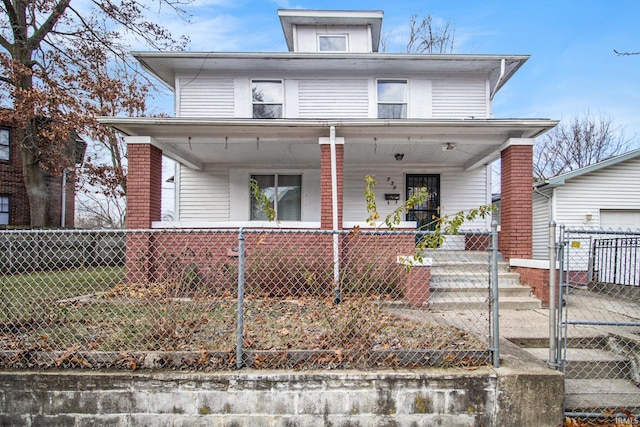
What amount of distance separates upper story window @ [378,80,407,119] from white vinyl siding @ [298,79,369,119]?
16.7 inches

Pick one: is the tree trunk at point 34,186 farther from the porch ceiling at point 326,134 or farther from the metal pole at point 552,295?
the metal pole at point 552,295

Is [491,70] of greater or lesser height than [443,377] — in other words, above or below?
above

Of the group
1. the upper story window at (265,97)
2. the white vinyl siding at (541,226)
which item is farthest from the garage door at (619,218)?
the upper story window at (265,97)

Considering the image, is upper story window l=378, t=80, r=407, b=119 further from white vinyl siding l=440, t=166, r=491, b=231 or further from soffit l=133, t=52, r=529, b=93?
white vinyl siding l=440, t=166, r=491, b=231

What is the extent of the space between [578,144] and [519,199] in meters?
22.3

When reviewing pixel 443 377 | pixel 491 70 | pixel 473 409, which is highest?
pixel 491 70

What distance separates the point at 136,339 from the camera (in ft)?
11.0

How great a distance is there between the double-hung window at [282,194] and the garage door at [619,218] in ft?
28.7

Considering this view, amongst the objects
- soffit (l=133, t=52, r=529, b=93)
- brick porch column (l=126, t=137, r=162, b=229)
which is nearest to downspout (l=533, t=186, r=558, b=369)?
brick porch column (l=126, t=137, r=162, b=229)

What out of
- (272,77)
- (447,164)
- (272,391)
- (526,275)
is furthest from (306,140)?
(272,391)

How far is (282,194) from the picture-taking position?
10.1 metres

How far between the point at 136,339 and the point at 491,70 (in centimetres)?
1055

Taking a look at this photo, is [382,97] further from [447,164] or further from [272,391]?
[272,391]

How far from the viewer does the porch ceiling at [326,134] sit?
6.90 metres
